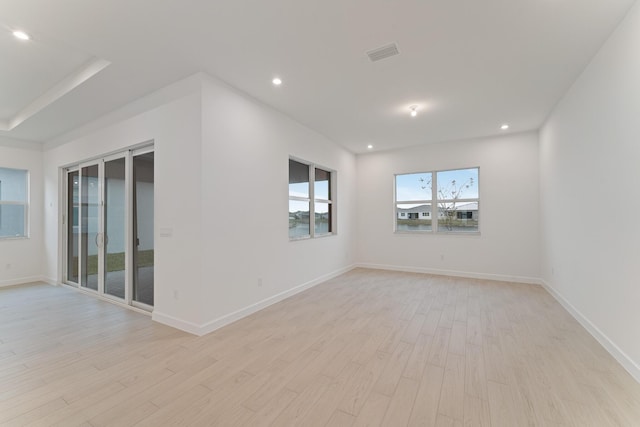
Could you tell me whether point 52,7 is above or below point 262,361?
above

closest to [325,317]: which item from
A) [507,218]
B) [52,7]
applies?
[52,7]

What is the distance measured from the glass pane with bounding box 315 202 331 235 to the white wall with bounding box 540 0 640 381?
390 cm

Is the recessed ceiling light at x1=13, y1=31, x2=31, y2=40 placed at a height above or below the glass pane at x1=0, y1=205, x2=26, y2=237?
above

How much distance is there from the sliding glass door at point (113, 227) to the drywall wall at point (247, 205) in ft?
3.71

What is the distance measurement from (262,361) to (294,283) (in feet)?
6.89

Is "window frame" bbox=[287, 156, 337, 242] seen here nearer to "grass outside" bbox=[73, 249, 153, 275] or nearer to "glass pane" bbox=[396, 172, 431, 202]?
"glass pane" bbox=[396, 172, 431, 202]

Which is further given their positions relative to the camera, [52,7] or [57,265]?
[57,265]

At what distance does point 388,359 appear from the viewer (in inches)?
96.0

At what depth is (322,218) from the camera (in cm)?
573

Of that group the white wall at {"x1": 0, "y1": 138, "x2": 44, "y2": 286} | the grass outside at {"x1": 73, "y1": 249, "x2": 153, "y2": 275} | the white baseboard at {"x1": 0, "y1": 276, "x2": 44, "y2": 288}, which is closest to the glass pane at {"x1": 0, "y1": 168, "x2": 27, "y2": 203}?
the white wall at {"x1": 0, "y1": 138, "x2": 44, "y2": 286}

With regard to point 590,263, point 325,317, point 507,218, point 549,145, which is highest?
point 549,145

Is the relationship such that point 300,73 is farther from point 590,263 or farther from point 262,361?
point 590,263

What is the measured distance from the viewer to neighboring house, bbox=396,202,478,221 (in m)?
5.77

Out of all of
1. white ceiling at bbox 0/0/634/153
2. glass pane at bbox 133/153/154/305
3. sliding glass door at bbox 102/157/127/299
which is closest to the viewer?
white ceiling at bbox 0/0/634/153
